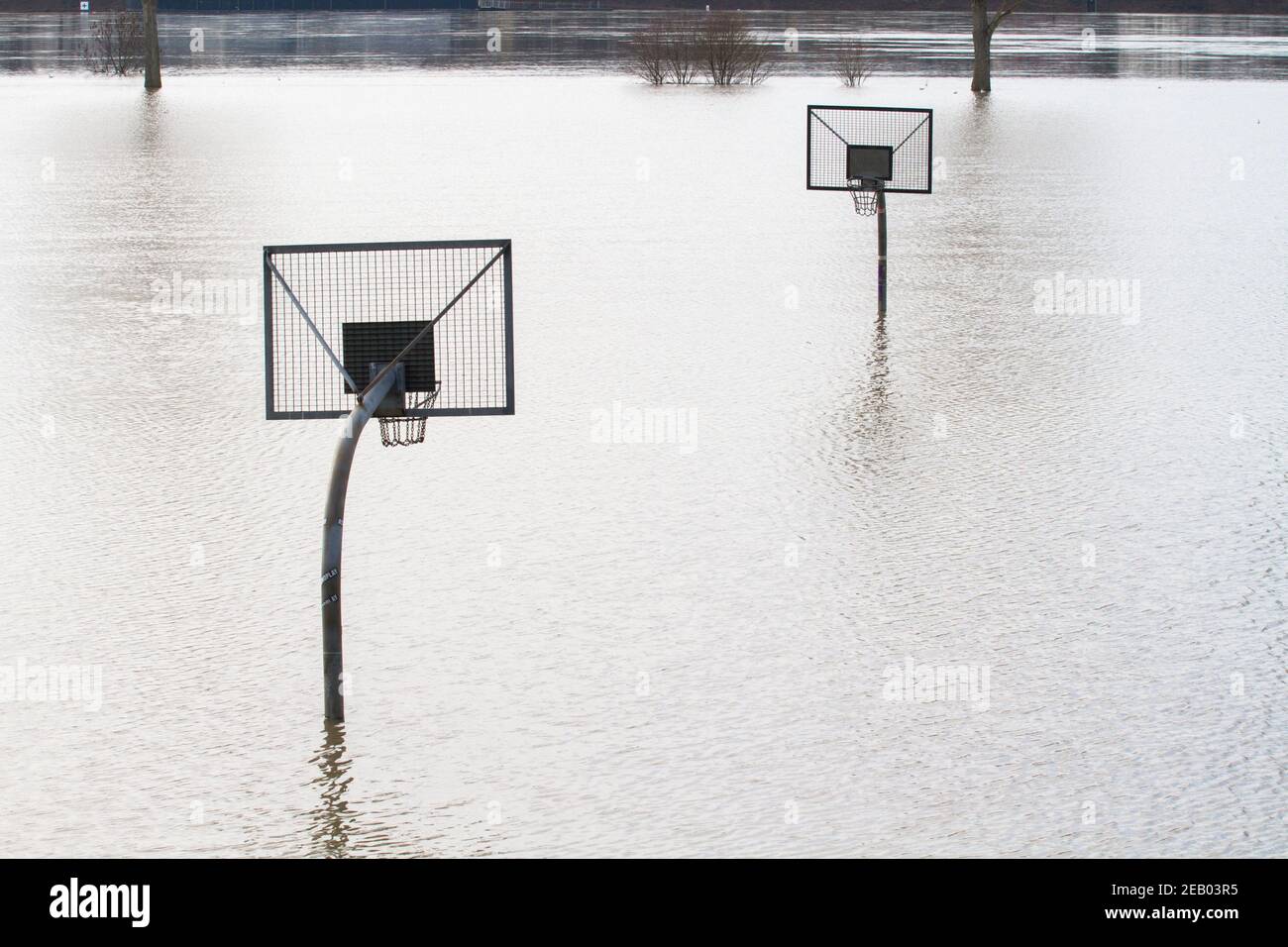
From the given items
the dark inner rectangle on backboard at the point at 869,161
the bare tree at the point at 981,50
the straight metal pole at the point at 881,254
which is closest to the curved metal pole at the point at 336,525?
the dark inner rectangle on backboard at the point at 869,161

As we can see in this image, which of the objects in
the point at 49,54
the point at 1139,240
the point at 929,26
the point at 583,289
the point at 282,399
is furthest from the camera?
the point at 929,26

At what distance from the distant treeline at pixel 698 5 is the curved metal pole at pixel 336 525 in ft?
310

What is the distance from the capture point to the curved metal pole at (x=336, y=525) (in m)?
7.27

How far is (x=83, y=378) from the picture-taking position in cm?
1393

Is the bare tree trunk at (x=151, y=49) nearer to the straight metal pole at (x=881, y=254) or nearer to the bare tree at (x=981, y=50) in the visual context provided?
the bare tree at (x=981, y=50)

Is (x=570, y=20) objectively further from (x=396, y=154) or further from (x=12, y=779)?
(x=12, y=779)

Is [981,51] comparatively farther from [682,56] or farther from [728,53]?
[682,56]

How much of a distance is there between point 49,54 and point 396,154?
3523cm

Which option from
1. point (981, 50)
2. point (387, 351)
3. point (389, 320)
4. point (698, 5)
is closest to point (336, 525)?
point (387, 351)

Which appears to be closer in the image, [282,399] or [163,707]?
[163,707]

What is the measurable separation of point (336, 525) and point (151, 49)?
126 ft

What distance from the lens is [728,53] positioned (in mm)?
47938

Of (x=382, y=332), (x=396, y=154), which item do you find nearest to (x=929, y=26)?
(x=396, y=154)
